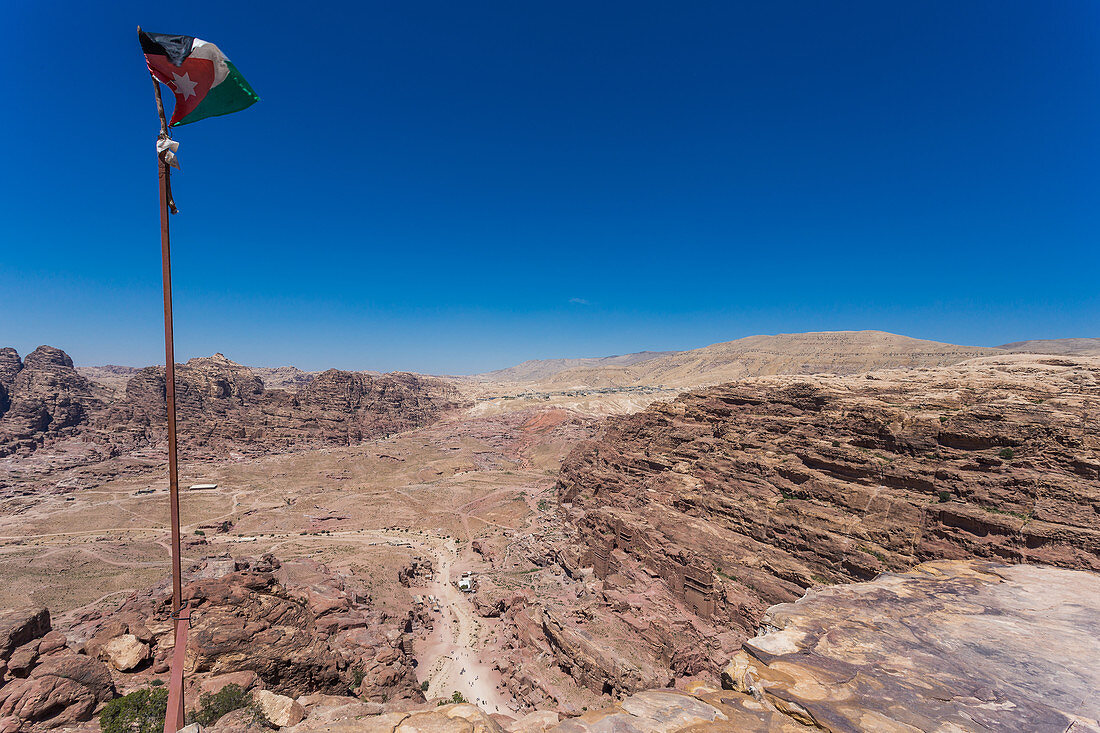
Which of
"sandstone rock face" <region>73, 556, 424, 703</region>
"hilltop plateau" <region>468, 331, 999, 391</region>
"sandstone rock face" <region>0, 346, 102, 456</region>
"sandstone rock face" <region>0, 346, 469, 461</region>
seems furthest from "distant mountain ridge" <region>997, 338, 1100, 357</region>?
"sandstone rock face" <region>0, 346, 102, 456</region>

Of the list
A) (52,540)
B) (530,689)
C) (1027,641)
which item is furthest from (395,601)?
(52,540)

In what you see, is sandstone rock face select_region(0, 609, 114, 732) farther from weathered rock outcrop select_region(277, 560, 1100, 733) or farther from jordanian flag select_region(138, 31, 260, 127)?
jordanian flag select_region(138, 31, 260, 127)

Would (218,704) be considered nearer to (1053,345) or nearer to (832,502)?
(832,502)

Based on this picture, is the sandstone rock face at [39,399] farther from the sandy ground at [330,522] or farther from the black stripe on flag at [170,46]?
the black stripe on flag at [170,46]

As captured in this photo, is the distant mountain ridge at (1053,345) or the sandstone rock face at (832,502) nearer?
the sandstone rock face at (832,502)

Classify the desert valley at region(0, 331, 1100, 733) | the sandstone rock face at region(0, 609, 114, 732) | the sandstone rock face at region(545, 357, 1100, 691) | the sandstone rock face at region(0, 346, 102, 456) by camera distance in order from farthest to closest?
the sandstone rock face at region(0, 346, 102, 456), the sandstone rock face at region(545, 357, 1100, 691), the sandstone rock face at region(0, 609, 114, 732), the desert valley at region(0, 331, 1100, 733)

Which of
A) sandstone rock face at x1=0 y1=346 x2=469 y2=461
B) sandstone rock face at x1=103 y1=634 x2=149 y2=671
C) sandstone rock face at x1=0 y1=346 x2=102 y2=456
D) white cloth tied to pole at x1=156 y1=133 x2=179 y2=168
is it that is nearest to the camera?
white cloth tied to pole at x1=156 y1=133 x2=179 y2=168

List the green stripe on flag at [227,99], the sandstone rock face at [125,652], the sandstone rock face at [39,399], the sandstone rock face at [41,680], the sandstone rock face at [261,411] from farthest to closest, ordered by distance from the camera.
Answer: the sandstone rock face at [261,411] < the sandstone rock face at [39,399] < the sandstone rock face at [125,652] < the sandstone rock face at [41,680] < the green stripe on flag at [227,99]

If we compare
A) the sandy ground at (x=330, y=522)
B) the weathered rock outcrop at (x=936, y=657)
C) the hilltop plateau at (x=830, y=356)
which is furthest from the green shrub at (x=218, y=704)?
the hilltop plateau at (x=830, y=356)
